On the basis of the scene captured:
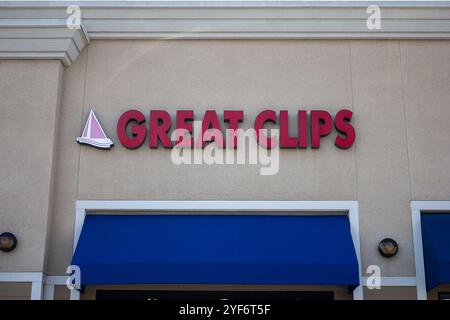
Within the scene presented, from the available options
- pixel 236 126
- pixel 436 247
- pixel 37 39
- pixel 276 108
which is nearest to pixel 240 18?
pixel 276 108

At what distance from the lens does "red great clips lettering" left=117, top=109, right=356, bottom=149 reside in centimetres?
897

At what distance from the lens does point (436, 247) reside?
8.28 m

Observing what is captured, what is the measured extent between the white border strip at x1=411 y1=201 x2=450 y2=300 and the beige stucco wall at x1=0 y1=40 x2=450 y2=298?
0.08 metres

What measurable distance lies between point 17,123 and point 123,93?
59.5 inches

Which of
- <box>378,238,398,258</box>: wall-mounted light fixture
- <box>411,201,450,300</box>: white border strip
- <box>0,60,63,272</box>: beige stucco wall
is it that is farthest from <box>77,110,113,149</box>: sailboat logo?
<box>411,201,450,300</box>: white border strip

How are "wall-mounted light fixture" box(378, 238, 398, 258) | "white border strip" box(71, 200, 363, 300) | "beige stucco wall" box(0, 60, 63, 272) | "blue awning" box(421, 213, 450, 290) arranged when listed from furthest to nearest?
1. "white border strip" box(71, 200, 363, 300)
2. "wall-mounted light fixture" box(378, 238, 398, 258)
3. "beige stucco wall" box(0, 60, 63, 272)
4. "blue awning" box(421, 213, 450, 290)

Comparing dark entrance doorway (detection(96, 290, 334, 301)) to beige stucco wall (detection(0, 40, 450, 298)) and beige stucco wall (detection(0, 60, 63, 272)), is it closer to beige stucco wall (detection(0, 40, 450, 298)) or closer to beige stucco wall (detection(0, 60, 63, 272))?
beige stucco wall (detection(0, 40, 450, 298))

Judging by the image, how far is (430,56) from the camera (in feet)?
30.6

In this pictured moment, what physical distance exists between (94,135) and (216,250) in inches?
94.2

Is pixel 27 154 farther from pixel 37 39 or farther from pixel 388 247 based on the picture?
pixel 388 247

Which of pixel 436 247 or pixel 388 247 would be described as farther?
pixel 388 247

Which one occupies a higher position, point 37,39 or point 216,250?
point 37,39

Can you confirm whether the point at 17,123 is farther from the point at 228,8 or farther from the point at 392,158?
the point at 392,158
